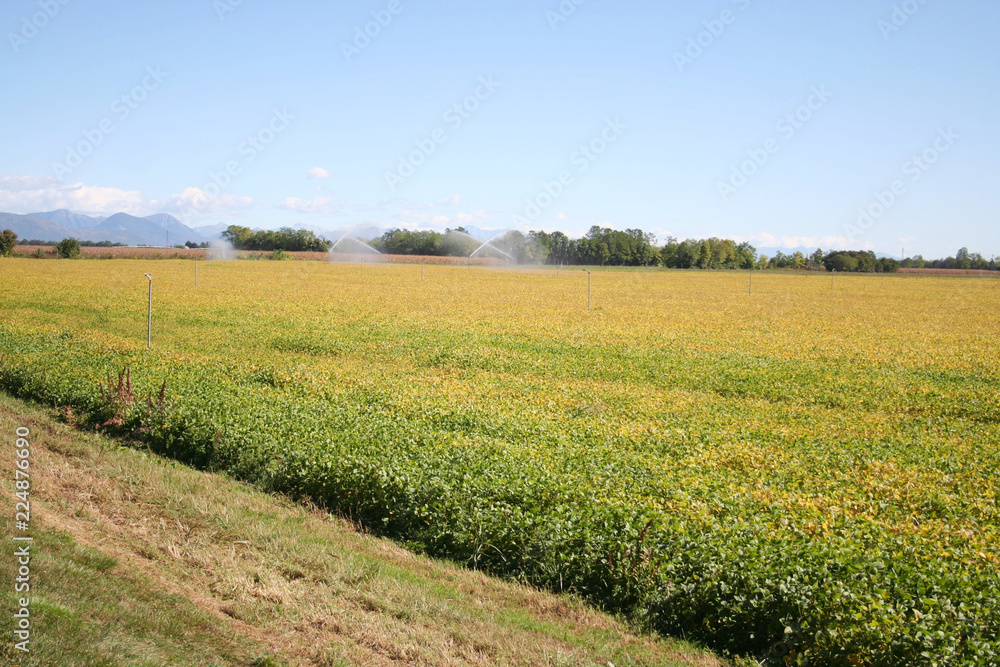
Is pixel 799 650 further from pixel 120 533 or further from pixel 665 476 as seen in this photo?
pixel 120 533

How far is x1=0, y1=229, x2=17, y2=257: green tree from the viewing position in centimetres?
10546

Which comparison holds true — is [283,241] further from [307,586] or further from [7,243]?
[307,586]

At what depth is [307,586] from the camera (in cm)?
757

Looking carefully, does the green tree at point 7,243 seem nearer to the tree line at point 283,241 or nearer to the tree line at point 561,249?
the tree line at point 561,249

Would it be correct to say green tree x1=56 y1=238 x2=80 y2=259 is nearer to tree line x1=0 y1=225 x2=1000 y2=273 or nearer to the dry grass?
tree line x1=0 y1=225 x2=1000 y2=273

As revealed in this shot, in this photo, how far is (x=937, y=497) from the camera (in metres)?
10.5

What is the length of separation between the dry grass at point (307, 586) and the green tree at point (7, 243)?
11613 cm

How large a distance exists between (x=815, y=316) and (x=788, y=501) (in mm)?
34899

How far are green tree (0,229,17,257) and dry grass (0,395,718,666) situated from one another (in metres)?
116

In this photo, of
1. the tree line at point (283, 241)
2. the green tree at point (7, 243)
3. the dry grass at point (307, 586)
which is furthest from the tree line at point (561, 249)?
the dry grass at point (307, 586)

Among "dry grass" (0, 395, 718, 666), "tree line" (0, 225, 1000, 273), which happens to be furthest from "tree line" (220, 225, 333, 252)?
"dry grass" (0, 395, 718, 666)

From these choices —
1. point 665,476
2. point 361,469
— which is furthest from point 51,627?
point 665,476

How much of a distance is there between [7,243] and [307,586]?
123168mm

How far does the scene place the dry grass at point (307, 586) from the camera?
651 cm
